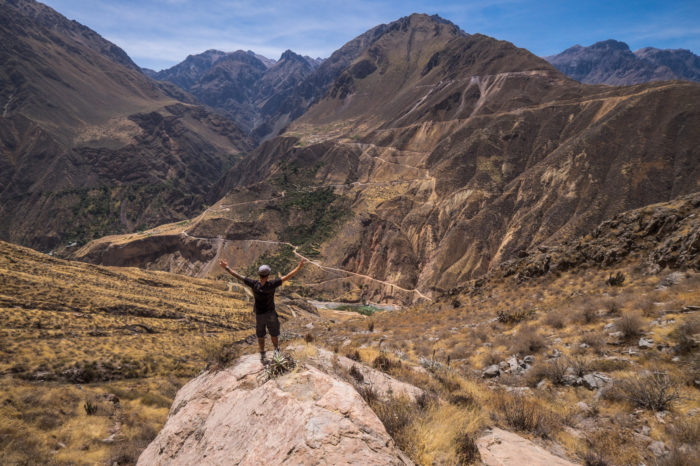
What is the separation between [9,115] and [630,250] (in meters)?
211

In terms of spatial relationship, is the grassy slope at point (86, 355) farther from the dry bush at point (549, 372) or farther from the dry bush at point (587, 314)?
the dry bush at point (587, 314)

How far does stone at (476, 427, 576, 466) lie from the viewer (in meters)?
4.61

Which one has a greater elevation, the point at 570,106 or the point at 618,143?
the point at 570,106

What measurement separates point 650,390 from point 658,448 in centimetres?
136

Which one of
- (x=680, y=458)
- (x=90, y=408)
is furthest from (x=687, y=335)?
(x=90, y=408)

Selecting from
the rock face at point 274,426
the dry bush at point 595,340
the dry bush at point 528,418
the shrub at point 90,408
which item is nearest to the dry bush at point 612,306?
the dry bush at point 595,340

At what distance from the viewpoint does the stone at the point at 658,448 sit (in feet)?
17.1

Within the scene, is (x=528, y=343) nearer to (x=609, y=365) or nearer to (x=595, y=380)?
(x=609, y=365)

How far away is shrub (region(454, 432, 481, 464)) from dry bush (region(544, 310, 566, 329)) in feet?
29.6

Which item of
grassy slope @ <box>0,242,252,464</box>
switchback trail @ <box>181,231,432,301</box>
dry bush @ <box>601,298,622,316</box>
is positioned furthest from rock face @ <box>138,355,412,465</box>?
switchback trail @ <box>181,231,432,301</box>

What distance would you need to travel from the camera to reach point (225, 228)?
3046 inches

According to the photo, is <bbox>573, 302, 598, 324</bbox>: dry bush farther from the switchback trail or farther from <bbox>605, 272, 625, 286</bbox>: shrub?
the switchback trail

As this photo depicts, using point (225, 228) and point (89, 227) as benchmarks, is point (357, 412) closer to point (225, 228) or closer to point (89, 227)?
point (225, 228)

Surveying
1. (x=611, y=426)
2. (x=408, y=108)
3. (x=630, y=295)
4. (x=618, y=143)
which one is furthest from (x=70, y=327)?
(x=408, y=108)
